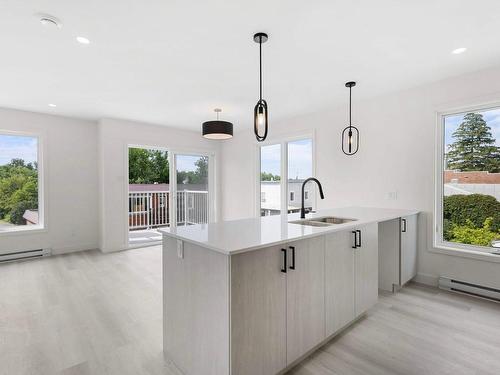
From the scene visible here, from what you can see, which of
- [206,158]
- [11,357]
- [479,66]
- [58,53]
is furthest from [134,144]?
[479,66]

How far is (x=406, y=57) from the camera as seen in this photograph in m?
2.73

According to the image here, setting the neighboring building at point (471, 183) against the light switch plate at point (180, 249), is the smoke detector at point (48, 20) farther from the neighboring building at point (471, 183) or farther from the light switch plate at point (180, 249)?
the neighboring building at point (471, 183)

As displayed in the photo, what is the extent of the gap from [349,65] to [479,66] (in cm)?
144

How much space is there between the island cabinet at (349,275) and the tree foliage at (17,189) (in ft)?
17.3

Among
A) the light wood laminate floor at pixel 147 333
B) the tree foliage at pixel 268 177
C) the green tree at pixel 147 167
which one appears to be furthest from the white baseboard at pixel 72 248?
the tree foliage at pixel 268 177

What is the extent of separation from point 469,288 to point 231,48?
12.2ft

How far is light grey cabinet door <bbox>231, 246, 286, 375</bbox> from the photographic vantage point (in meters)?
1.49

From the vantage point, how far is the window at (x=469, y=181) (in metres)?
3.10

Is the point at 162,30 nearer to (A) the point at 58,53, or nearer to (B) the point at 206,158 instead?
(A) the point at 58,53

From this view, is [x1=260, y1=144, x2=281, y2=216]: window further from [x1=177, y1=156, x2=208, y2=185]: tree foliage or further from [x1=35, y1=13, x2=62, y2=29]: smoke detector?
[x1=35, y1=13, x2=62, y2=29]: smoke detector

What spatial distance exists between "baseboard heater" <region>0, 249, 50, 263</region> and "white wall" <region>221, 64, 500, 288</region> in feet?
16.4

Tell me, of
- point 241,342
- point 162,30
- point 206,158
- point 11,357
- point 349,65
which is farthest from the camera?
point 206,158

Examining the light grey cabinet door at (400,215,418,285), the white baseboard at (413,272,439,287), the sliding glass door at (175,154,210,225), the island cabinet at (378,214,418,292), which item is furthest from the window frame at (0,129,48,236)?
the white baseboard at (413,272,439,287)

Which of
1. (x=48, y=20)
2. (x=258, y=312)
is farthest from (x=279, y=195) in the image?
(x=48, y=20)
